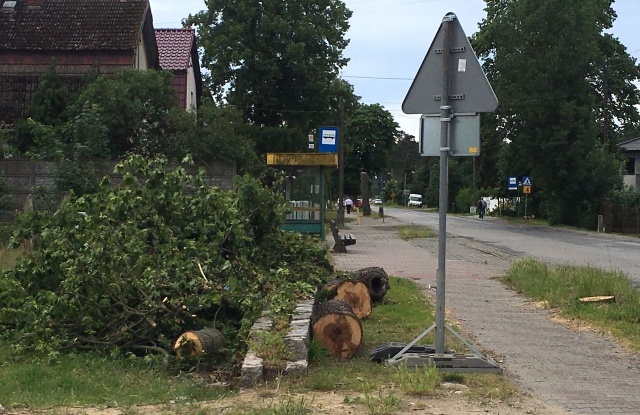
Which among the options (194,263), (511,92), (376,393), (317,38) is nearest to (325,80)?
(317,38)

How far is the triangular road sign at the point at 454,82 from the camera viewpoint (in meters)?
7.71

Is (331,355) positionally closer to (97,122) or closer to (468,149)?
(468,149)

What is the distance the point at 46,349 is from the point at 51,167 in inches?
461

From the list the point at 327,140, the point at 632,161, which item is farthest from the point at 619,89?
the point at 327,140

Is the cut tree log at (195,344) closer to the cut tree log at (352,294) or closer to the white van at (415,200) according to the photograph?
the cut tree log at (352,294)

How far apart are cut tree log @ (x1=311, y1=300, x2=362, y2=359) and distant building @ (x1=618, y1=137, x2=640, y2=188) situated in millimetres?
59658

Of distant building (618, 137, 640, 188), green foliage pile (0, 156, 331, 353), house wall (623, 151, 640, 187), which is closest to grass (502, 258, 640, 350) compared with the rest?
green foliage pile (0, 156, 331, 353)

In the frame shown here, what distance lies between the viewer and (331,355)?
805 centimetres

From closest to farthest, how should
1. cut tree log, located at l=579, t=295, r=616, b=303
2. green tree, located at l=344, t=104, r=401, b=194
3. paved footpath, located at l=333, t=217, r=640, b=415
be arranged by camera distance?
1. paved footpath, located at l=333, t=217, r=640, b=415
2. cut tree log, located at l=579, t=295, r=616, b=303
3. green tree, located at l=344, t=104, r=401, b=194

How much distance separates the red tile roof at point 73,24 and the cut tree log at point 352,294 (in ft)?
60.6

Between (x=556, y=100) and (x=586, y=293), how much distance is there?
37787 millimetres

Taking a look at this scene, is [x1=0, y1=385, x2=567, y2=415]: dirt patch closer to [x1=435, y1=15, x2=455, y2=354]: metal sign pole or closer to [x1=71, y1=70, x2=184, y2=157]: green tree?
[x1=435, y1=15, x2=455, y2=354]: metal sign pole

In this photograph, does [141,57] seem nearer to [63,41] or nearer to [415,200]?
[63,41]

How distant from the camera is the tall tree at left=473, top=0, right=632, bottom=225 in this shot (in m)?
46.6
